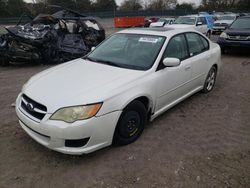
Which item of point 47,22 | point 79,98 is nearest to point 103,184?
point 79,98

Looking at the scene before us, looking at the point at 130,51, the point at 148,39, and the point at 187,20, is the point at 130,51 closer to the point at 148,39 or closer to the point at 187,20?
the point at 148,39

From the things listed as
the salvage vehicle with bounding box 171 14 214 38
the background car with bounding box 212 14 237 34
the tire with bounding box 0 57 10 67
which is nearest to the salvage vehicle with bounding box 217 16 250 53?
the salvage vehicle with bounding box 171 14 214 38

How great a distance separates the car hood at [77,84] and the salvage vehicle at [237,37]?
7.76 meters

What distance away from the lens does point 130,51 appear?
405 cm

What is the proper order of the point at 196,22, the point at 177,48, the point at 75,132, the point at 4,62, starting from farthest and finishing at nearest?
1. the point at 196,22
2. the point at 4,62
3. the point at 177,48
4. the point at 75,132

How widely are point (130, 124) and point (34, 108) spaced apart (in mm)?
1274

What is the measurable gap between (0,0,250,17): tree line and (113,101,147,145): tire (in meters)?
33.0

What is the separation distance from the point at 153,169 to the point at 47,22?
862 centimetres

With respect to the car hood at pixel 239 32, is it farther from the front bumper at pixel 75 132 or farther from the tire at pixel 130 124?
the front bumper at pixel 75 132

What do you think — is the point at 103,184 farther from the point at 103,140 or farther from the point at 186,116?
the point at 186,116

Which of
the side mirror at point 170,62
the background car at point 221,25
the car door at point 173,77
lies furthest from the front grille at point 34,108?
the background car at point 221,25

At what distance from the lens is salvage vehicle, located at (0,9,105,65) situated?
8297 millimetres

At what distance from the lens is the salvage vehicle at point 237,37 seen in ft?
31.6

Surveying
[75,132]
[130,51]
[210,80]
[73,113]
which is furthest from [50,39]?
[75,132]
